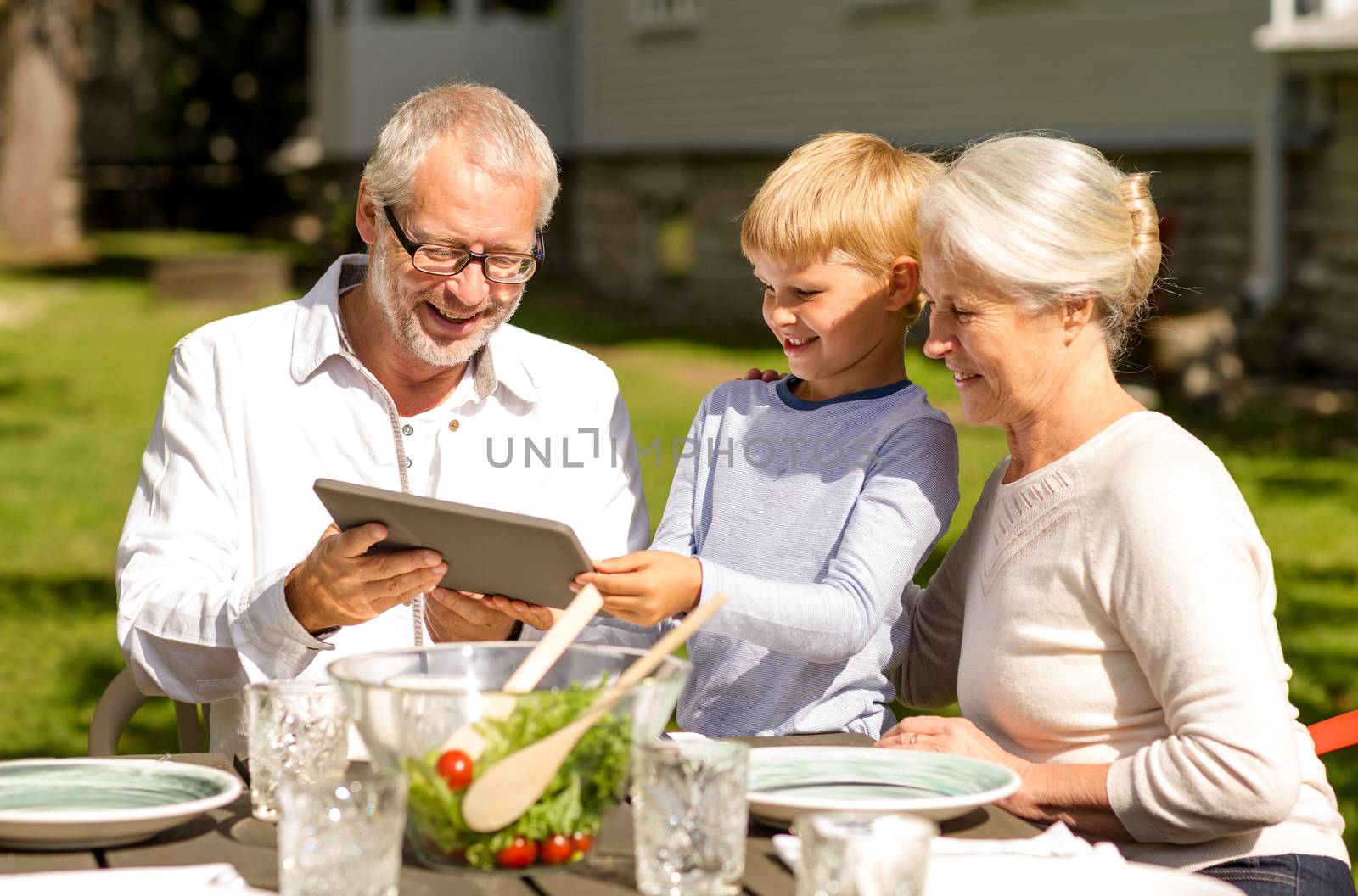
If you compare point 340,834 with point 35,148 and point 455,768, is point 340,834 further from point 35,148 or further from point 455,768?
point 35,148

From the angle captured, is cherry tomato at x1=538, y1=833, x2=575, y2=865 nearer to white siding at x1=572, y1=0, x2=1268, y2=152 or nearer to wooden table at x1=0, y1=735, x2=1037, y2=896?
wooden table at x1=0, y1=735, x2=1037, y2=896

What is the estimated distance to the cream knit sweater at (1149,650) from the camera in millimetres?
2240

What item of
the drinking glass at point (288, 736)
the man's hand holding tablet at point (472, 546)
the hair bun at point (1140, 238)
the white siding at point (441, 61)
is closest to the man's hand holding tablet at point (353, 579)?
the man's hand holding tablet at point (472, 546)

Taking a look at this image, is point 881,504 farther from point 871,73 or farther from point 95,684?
point 871,73

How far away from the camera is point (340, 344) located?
3230 mm

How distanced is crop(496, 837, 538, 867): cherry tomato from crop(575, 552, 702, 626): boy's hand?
0.45 metres

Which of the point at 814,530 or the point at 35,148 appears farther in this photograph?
the point at 35,148

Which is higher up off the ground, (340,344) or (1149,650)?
(340,344)

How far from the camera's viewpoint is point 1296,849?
7.82 feet

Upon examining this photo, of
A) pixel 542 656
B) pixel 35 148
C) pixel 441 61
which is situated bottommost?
pixel 35 148

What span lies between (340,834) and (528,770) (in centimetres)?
20

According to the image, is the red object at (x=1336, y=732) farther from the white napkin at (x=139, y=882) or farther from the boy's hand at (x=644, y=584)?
the white napkin at (x=139, y=882)

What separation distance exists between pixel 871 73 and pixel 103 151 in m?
25.4

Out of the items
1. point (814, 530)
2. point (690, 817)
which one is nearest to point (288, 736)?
point (690, 817)
